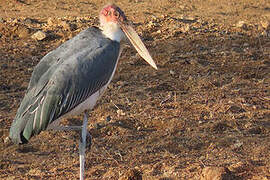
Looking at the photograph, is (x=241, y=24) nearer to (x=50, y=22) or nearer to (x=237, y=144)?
(x=50, y=22)

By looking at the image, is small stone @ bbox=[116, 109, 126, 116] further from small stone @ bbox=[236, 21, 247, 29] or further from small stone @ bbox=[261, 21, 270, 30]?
small stone @ bbox=[261, 21, 270, 30]

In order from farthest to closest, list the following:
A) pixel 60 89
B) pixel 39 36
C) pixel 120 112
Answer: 1. pixel 39 36
2. pixel 120 112
3. pixel 60 89

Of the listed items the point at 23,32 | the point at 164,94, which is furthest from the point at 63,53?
the point at 23,32

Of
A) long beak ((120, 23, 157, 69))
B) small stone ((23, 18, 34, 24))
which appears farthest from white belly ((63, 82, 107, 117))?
small stone ((23, 18, 34, 24))

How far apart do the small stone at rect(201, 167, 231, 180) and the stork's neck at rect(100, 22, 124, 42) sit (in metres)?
1.29

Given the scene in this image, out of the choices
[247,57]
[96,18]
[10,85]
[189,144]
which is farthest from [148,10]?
[189,144]

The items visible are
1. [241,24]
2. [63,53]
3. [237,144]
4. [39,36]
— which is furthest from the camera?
[241,24]

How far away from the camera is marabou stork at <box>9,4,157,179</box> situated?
447cm

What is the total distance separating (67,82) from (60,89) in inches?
3.0

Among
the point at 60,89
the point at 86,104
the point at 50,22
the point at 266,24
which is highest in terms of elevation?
the point at 60,89

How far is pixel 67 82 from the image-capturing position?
14.8ft

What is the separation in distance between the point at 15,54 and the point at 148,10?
2.56 meters

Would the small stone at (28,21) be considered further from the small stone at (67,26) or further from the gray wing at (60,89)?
the gray wing at (60,89)

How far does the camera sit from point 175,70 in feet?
23.4
